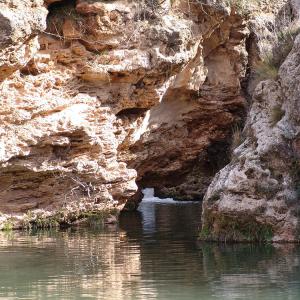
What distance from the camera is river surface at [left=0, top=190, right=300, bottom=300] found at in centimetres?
884

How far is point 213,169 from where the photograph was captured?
2439 centimetres

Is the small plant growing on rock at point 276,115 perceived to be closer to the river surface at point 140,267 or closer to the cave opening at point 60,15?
the river surface at point 140,267

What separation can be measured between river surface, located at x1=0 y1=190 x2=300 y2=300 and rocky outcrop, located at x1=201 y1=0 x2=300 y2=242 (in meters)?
0.47

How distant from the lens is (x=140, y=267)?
35.7 feet

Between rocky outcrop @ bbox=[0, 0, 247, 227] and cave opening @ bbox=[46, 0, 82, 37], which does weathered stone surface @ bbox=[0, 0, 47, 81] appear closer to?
rocky outcrop @ bbox=[0, 0, 247, 227]

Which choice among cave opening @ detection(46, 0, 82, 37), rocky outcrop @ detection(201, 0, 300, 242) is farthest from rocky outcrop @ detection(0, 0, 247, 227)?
rocky outcrop @ detection(201, 0, 300, 242)

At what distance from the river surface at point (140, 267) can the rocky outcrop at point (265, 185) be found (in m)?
0.47

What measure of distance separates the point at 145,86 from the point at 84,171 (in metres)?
2.49

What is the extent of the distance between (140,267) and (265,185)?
11.2 ft

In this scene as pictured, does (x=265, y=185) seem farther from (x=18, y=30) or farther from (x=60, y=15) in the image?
(x=60, y=15)

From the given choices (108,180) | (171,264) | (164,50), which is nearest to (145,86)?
(164,50)

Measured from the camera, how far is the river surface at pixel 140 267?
8.84 meters

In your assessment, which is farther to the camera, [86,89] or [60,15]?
[86,89]

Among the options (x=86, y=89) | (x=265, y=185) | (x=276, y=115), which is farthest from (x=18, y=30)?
(x=265, y=185)
